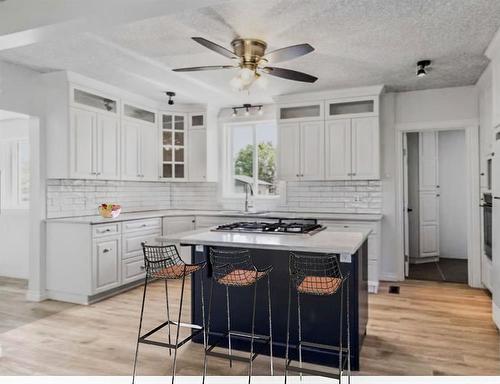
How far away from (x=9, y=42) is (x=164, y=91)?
8.34 feet

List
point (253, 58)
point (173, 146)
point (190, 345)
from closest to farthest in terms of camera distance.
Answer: point (190, 345) → point (253, 58) → point (173, 146)

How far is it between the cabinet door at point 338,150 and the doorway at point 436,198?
72.9 inches

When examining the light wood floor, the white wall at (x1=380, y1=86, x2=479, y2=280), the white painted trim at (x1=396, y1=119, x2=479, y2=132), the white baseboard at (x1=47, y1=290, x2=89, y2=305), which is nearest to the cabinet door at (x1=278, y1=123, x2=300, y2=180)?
the white wall at (x1=380, y1=86, x2=479, y2=280)

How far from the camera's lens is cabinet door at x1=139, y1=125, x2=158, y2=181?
216 inches

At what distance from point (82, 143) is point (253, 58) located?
2.41 m

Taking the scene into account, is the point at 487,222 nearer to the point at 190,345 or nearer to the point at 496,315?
the point at 496,315

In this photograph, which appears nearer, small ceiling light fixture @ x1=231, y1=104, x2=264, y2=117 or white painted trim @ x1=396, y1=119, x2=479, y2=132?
white painted trim @ x1=396, y1=119, x2=479, y2=132

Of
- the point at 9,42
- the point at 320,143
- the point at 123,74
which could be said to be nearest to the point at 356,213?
the point at 320,143

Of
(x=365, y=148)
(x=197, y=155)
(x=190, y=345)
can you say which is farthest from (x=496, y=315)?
(x=197, y=155)

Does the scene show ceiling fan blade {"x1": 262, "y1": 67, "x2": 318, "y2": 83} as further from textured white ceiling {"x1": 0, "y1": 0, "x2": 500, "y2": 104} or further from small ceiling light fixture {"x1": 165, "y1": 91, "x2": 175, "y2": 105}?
small ceiling light fixture {"x1": 165, "y1": 91, "x2": 175, "y2": 105}

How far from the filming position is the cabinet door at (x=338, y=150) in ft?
16.1

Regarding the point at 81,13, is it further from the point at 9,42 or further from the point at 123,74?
the point at 123,74

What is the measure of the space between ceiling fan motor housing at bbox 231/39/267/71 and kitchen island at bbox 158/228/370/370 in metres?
1.42

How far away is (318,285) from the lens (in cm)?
230
